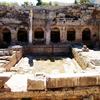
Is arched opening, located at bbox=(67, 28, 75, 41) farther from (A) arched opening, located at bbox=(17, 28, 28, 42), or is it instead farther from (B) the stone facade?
(A) arched opening, located at bbox=(17, 28, 28, 42)

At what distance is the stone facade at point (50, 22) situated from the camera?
22.2 m

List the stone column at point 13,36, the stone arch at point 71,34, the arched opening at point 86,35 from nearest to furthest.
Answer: the stone column at point 13,36
the stone arch at point 71,34
the arched opening at point 86,35

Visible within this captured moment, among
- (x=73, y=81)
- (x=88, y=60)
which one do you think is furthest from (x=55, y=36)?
(x=73, y=81)

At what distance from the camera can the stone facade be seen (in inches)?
875

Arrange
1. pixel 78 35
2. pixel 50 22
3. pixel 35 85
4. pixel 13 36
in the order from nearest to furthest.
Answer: pixel 35 85, pixel 50 22, pixel 13 36, pixel 78 35

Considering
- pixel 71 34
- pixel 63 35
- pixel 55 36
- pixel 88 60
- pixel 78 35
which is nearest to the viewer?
pixel 88 60

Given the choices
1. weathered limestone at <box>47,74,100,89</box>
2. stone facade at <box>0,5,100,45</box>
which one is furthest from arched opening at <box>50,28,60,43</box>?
weathered limestone at <box>47,74,100,89</box>

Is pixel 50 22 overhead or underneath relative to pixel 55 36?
overhead

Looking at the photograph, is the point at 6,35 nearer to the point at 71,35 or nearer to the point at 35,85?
the point at 71,35

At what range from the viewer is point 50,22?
876 inches

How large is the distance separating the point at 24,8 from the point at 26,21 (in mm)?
1218

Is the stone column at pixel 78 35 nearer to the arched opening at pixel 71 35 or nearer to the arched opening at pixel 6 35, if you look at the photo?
the arched opening at pixel 71 35

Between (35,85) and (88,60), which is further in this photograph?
(88,60)

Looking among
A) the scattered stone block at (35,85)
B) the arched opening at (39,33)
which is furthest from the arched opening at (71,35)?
the scattered stone block at (35,85)
